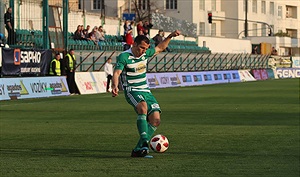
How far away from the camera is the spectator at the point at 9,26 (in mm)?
36906

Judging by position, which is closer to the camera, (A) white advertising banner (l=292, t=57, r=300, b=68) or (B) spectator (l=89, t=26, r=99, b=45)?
(B) spectator (l=89, t=26, r=99, b=45)

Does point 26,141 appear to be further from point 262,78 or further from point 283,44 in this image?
point 283,44

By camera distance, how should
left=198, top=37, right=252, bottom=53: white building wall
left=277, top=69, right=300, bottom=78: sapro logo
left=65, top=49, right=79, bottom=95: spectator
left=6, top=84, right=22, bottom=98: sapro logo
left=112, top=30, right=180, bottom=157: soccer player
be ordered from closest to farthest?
left=112, top=30, right=180, bottom=157: soccer player
left=6, top=84, right=22, bottom=98: sapro logo
left=65, top=49, right=79, bottom=95: spectator
left=277, top=69, right=300, bottom=78: sapro logo
left=198, top=37, right=252, bottom=53: white building wall

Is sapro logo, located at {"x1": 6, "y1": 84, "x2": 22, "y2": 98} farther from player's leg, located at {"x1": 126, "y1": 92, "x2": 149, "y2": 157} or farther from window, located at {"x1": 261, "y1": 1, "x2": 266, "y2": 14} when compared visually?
window, located at {"x1": 261, "y1": 1, "x2": 266, "y2": 14}

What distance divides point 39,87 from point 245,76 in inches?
1303

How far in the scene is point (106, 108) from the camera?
2769cm

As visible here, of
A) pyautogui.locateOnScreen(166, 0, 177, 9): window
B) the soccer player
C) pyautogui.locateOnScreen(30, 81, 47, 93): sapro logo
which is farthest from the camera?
pyautogui.locateOnScreen(166, 0, 177, 9): window

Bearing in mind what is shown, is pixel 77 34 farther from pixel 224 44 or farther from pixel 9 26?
pixel 224 44

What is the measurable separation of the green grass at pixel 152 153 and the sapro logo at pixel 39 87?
260 inches

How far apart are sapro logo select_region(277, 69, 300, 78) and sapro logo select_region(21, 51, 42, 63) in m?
41.9

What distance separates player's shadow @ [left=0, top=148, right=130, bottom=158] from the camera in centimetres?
1376

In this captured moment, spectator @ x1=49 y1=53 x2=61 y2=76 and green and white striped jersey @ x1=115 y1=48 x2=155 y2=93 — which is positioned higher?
green and white striped jersey @ x1=115 y1=48 x2=155 y2=93

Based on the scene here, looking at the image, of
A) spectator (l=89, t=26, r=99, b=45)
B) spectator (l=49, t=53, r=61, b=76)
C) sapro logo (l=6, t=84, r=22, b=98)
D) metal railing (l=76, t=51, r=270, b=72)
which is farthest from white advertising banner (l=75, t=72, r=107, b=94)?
spectator (l=89, t=26, r=99, b=45)

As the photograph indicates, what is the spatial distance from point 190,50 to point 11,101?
36692 millimetres
